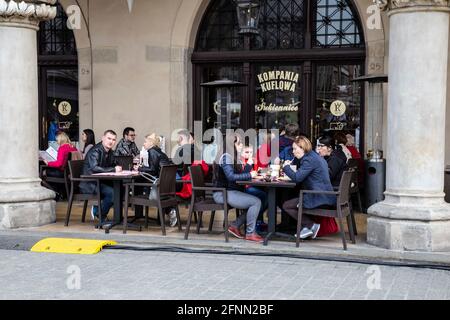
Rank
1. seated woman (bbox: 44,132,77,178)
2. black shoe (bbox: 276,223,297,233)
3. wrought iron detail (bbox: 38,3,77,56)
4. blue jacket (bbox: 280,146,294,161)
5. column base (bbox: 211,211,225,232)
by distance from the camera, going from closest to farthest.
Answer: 1. black shoe (bbox: 276,223,297,233)
2. column base (bbox: 211,211,225,232)
3. blue jacket (bbox: 280,146,294,161)
4. seated woman (bbox: 44,132,77,178)
5. wrought iron detail (bbox: 38,3,77,56)

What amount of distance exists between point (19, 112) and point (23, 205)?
51.3 inches

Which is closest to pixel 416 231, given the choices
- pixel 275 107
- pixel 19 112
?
pixel 19 112

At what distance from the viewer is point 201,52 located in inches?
542

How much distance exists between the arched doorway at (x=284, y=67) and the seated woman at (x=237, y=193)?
4.06m

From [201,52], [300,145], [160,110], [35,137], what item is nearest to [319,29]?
[201,52]

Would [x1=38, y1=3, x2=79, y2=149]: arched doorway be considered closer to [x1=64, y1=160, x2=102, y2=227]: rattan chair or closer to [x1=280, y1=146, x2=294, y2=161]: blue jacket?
[x1=64, y1=160, x2=102, y2=227]: rattan chair

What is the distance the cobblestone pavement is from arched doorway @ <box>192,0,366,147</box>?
556 centimetres

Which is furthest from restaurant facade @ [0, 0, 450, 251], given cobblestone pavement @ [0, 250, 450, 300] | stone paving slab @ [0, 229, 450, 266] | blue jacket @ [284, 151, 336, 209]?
cobblestone pavement @ [0, 250, 450, 300]

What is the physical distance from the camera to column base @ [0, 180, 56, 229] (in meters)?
9.82

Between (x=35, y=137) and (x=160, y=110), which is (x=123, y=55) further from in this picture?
(x=35, y=137)

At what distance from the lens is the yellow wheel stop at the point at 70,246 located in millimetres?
8609

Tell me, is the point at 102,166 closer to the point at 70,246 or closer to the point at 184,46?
the point at 70,246

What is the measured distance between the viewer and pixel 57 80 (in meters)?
14.6
